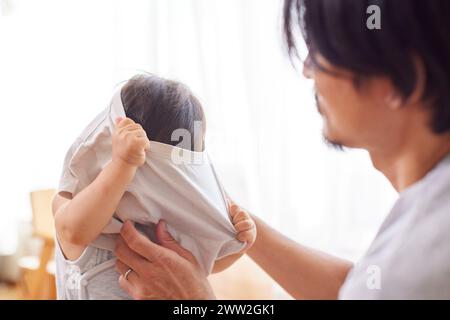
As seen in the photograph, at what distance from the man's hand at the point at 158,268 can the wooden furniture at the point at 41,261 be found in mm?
150

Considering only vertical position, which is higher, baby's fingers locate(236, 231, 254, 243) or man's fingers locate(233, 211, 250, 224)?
man's fingers locate(233, 211, 250, 224)

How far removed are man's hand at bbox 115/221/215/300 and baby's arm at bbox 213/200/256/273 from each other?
0.04m

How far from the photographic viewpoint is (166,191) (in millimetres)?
679

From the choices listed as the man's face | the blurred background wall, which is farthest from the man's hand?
the man's face

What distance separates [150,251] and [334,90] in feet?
0.97

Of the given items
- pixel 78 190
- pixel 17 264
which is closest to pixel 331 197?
pixel 78 190

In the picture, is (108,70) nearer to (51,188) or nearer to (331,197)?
(51,188)

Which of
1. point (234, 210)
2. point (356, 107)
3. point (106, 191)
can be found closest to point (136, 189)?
point (106, 191)

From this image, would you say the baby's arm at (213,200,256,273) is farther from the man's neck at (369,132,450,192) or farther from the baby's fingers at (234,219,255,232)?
the man's neck at (369,132,450,192)

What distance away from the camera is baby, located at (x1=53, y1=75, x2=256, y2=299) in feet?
2.09

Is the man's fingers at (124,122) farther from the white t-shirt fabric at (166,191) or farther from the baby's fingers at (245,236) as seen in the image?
the baby's fingers at (245,236)

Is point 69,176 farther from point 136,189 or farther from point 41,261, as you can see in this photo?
point 41,261

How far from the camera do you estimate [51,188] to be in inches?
29.5

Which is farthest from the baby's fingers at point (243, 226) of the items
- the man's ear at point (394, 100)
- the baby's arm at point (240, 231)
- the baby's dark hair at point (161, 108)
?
the man's ear at point (394, 100)
